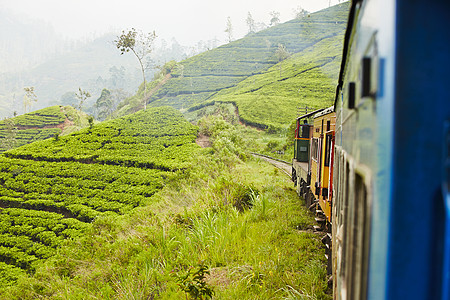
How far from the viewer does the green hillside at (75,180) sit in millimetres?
13052

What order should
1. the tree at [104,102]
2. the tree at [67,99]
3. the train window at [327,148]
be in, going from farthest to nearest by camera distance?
the tree at [67,99], the tree at [104,102], the train window at [327,148]

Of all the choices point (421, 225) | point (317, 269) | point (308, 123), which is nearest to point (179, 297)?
point (317, 269)

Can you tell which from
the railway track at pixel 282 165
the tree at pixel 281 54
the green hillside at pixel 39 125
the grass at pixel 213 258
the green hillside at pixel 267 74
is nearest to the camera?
the grass at pixel 213 258

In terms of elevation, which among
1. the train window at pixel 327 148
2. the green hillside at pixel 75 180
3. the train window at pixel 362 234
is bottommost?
the green hillside at pixel 75 180

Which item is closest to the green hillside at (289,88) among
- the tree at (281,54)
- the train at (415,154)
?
the tree at (281,54)

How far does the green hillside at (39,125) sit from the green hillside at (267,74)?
38.3 feet

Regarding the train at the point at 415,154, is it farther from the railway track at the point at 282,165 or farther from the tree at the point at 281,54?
Result: the tree at the point at 281,54

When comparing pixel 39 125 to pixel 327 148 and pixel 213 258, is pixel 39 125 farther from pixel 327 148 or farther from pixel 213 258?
pixel 327 148

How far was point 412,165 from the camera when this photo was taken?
670mm

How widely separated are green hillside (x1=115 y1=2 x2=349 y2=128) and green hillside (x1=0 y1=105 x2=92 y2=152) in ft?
38.3

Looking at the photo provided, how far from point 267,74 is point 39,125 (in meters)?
32.3

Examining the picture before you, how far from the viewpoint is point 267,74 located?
48.1 m

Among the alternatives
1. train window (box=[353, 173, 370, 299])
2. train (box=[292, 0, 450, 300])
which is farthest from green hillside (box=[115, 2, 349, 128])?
train (box=[292, 0, 450, 300])

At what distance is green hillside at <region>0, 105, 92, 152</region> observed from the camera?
31875 millimetres
